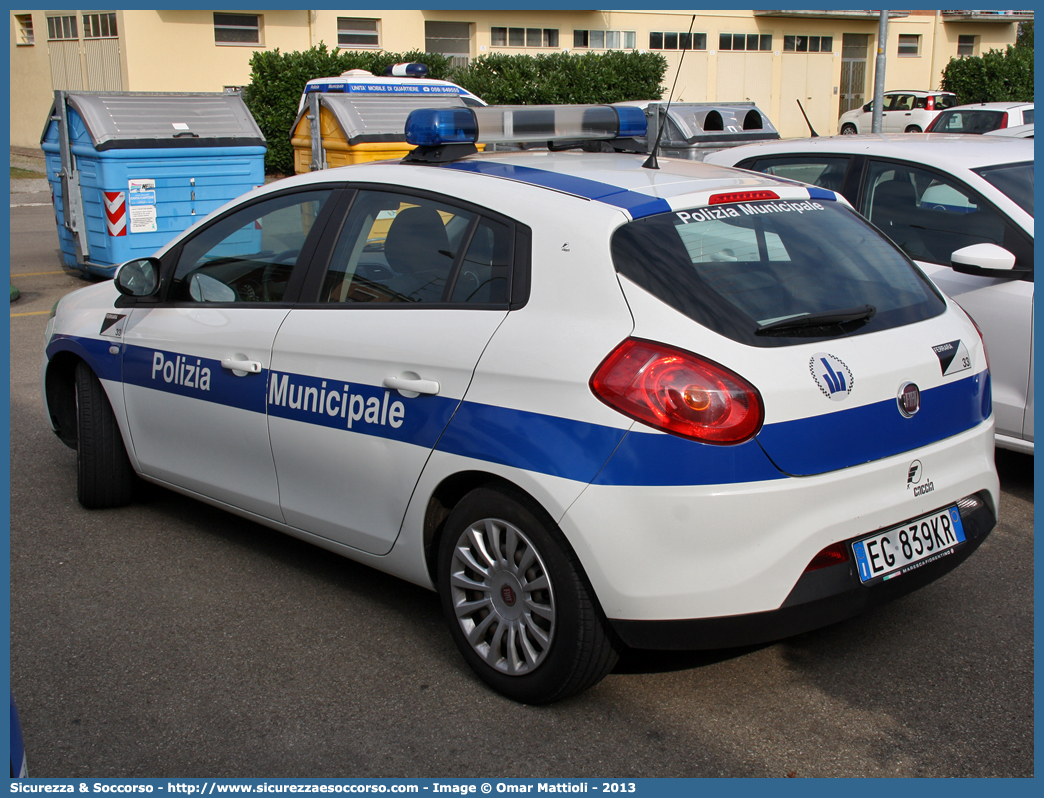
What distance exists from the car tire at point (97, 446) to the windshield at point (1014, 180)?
168 inches

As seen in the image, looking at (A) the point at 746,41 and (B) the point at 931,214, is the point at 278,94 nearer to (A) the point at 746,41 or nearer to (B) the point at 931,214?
(A) the point at 746,41

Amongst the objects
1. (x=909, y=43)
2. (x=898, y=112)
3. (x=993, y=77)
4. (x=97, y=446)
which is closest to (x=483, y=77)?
(x=898, y=112)

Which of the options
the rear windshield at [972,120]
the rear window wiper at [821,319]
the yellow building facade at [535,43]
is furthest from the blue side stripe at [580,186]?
the yellow building facade at [535,43]

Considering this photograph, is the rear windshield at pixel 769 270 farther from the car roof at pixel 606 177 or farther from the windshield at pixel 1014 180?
the windshield at pixel 1014 180

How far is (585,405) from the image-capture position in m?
2.83

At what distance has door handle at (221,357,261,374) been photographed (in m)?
3.82

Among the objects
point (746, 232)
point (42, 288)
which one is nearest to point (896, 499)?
point (746, 232)

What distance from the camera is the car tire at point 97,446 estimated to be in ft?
15.3

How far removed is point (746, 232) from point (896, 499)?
913 millimetres

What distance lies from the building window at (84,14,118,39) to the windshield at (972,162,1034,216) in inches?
1075

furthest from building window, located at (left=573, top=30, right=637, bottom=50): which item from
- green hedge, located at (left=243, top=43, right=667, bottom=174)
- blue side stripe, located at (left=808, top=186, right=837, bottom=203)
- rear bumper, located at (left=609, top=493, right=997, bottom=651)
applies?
rear bumper, located at (left=609, top=493, right=997, bottom=651)

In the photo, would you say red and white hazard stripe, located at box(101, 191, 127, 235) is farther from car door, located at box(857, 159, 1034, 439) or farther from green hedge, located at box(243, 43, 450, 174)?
green hedge, located at box(243, 43, 450, 174)

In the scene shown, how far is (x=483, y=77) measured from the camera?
29.4m

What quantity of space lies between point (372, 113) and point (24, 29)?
1011 inches
